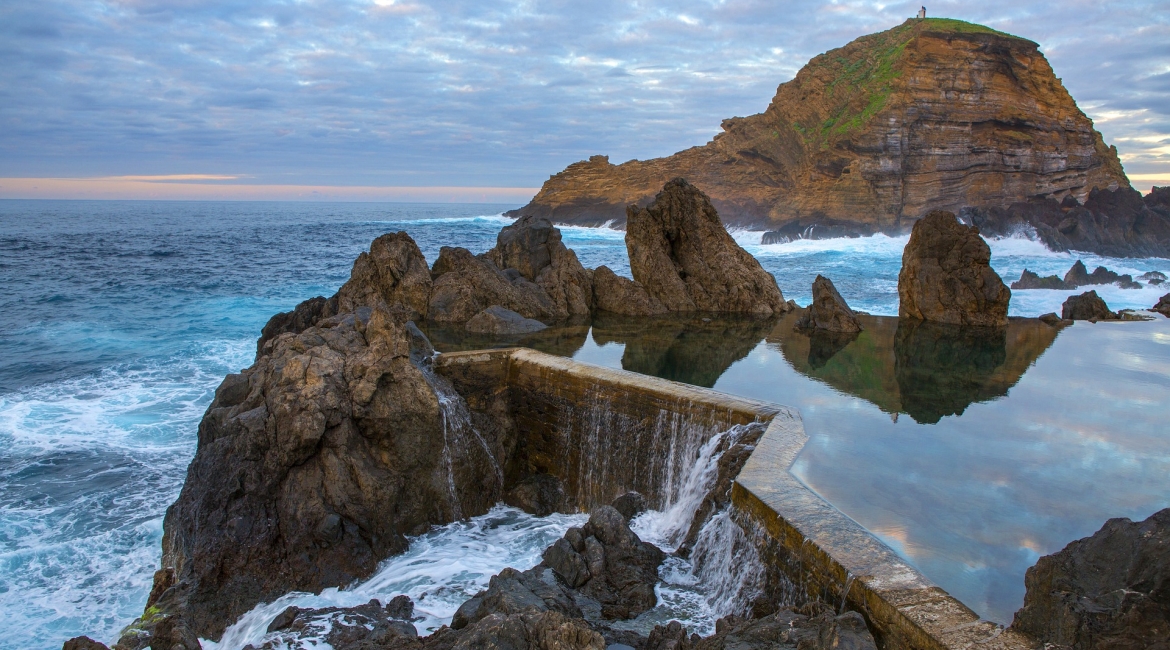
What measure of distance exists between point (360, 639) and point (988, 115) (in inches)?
2083

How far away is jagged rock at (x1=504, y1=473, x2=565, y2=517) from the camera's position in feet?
29.6

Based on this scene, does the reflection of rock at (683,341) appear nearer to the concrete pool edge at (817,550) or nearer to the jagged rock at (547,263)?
the jagged rock at (547,263)

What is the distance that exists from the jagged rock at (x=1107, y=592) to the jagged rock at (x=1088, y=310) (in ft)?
48.2

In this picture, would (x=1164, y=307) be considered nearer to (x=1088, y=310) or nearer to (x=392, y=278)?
(x=1088, y=310)

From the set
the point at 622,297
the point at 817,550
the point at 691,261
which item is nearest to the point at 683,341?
A: the point at 622,297

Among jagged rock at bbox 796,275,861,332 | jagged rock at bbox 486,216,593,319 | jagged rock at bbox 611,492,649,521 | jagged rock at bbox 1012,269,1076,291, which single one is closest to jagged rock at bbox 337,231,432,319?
jagged rock at bbox 486,216,593,319

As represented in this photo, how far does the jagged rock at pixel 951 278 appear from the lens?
48.1 feet

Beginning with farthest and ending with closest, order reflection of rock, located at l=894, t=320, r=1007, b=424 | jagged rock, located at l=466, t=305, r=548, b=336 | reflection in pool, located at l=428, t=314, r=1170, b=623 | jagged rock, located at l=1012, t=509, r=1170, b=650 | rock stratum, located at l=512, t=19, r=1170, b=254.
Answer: rock stratum, located at l=512, t=19, r=1170, b=254, jagged rock, located at l=466, t=305, r=548, b=336, reflection of rock, located at l=894, t=320, r=1007, b=424, reflection in pool, located at l=428, t=314, r=1170, b=623, jagged rock, located at l=1012, t=509, r=1170, b=650

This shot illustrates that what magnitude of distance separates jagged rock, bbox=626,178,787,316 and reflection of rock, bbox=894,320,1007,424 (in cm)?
336

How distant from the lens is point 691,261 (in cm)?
1727

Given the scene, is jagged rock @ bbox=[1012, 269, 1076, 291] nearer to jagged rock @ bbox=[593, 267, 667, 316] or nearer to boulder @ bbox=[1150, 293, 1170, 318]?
boulder @ bbox=[1150, 293, 1170, 318]

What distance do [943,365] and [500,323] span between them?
7.54m

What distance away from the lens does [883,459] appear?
21.4 feet

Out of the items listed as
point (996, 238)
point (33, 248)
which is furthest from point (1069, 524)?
point (33, 248)
